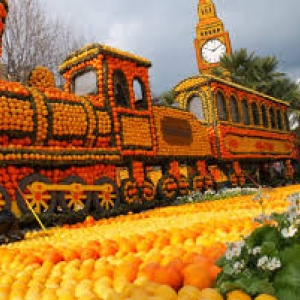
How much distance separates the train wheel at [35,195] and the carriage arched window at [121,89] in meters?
3.81

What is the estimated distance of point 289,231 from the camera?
2375 mm

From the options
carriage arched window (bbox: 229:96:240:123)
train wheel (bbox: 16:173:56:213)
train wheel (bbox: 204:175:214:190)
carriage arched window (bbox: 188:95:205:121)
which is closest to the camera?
train wheel (bbox: 16:173:56:213)

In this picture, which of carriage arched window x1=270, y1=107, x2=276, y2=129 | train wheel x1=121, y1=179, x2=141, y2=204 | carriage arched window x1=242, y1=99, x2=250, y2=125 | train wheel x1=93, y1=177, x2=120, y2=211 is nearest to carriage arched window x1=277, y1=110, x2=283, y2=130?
carriage arched window x1=270, y1=107, x2=276, y2=129

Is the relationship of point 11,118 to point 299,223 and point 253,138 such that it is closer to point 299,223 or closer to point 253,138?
point 299,223

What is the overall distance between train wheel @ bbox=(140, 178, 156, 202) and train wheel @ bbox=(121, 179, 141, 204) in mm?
231

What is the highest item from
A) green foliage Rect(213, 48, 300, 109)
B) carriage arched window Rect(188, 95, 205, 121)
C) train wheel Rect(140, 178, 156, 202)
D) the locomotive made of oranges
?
green foliage Rect(213, 48, 300, 109)

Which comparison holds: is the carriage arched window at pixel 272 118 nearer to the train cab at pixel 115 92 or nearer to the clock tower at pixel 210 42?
the train cab at pixel 115 92

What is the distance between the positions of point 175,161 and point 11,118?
19.8 ft

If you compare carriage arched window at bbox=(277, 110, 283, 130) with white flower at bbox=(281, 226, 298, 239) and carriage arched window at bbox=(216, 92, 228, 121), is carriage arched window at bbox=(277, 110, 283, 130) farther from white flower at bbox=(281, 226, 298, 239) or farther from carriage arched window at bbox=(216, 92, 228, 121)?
white flower at bbox=(281, 226, 298, 239)

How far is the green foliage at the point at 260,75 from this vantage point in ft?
87.8

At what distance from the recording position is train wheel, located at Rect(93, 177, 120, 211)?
9.56m

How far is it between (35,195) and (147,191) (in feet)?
12.0

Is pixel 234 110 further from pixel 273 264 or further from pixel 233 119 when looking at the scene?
pixel 273 264

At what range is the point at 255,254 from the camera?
2.34m
